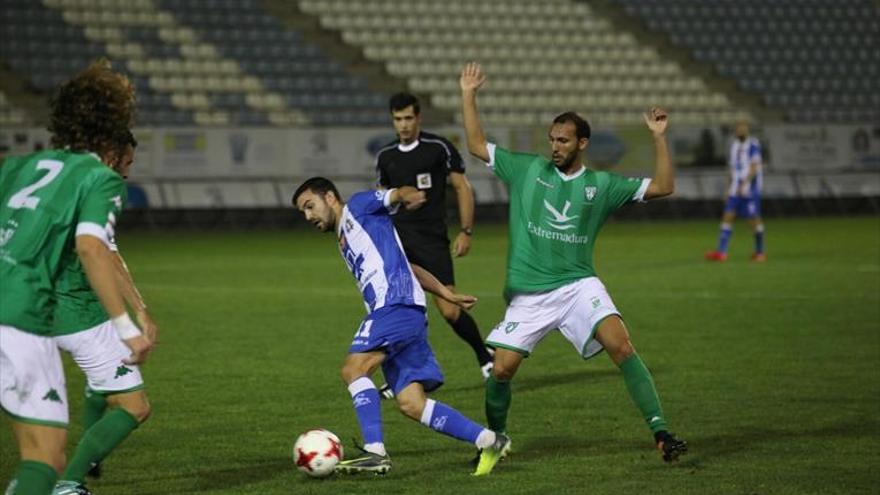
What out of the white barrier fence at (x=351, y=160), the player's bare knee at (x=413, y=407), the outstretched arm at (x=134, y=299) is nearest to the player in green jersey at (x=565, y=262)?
the player's bare knee at (x=413, y=407)

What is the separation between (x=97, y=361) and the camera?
6.50m

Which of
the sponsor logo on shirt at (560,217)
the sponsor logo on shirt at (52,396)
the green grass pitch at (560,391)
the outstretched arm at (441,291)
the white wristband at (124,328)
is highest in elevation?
the white wristband at (124,328)

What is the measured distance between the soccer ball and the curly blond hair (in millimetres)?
2522

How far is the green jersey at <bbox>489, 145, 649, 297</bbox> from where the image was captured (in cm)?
816

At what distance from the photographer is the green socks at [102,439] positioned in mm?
6660

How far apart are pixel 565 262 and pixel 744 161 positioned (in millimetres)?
15508

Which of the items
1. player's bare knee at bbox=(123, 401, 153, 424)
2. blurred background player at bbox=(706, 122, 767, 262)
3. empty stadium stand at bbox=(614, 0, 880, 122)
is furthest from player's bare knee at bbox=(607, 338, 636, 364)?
empty stadium stand at bbox=(614, 0, 880, 122)

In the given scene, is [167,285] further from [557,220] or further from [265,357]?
[557,220]

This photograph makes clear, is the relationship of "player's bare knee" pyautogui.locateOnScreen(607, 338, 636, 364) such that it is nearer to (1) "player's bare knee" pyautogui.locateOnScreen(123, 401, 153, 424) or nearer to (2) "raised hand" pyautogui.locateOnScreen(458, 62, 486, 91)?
(2) "raised hand" pyautogui.locateOnScreen(458, 62, 486, 91)

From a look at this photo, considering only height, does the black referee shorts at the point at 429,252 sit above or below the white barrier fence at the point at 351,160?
above

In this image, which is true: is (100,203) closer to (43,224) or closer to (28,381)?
(43,224)

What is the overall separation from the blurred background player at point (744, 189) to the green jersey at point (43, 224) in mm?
17862

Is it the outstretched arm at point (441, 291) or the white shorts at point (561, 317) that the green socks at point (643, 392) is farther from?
the outstretched arm at point (441, 291)

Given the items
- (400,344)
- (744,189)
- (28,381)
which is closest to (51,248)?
(28,381)
